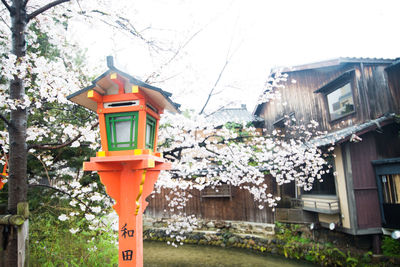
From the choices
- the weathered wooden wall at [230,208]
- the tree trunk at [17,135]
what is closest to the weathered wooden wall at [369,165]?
the weathered wooden wall at [230,208]

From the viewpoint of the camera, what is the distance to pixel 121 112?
2527 millimetres

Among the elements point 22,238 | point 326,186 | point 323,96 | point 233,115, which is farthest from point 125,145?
point 233,115

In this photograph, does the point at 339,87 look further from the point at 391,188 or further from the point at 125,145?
the point at 125,145

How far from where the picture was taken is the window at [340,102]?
1034cm

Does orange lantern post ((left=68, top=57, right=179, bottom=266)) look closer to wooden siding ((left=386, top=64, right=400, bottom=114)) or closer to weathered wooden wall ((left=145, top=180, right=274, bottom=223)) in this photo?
wooden siding ((left=386, top=64, right=400, bottom=114))

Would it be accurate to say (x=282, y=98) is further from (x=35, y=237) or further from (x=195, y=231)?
(x=35, y=237)

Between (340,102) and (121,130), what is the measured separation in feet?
36.3

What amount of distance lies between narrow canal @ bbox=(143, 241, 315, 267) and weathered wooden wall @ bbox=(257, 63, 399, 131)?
21.5 ft

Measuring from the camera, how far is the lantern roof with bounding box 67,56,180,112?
2375 mm

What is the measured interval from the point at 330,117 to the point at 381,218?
483 centimetres

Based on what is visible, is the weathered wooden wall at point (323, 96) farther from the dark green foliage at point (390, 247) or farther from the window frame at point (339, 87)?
the dark green foliage at point (390, 247)

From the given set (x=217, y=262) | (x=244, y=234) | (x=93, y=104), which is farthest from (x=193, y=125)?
(x=244, y=234)

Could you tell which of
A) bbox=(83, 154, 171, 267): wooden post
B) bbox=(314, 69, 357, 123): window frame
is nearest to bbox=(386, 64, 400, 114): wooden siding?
bbox=(314, 69, 357, 123): window frame

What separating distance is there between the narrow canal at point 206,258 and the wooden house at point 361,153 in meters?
2.52
